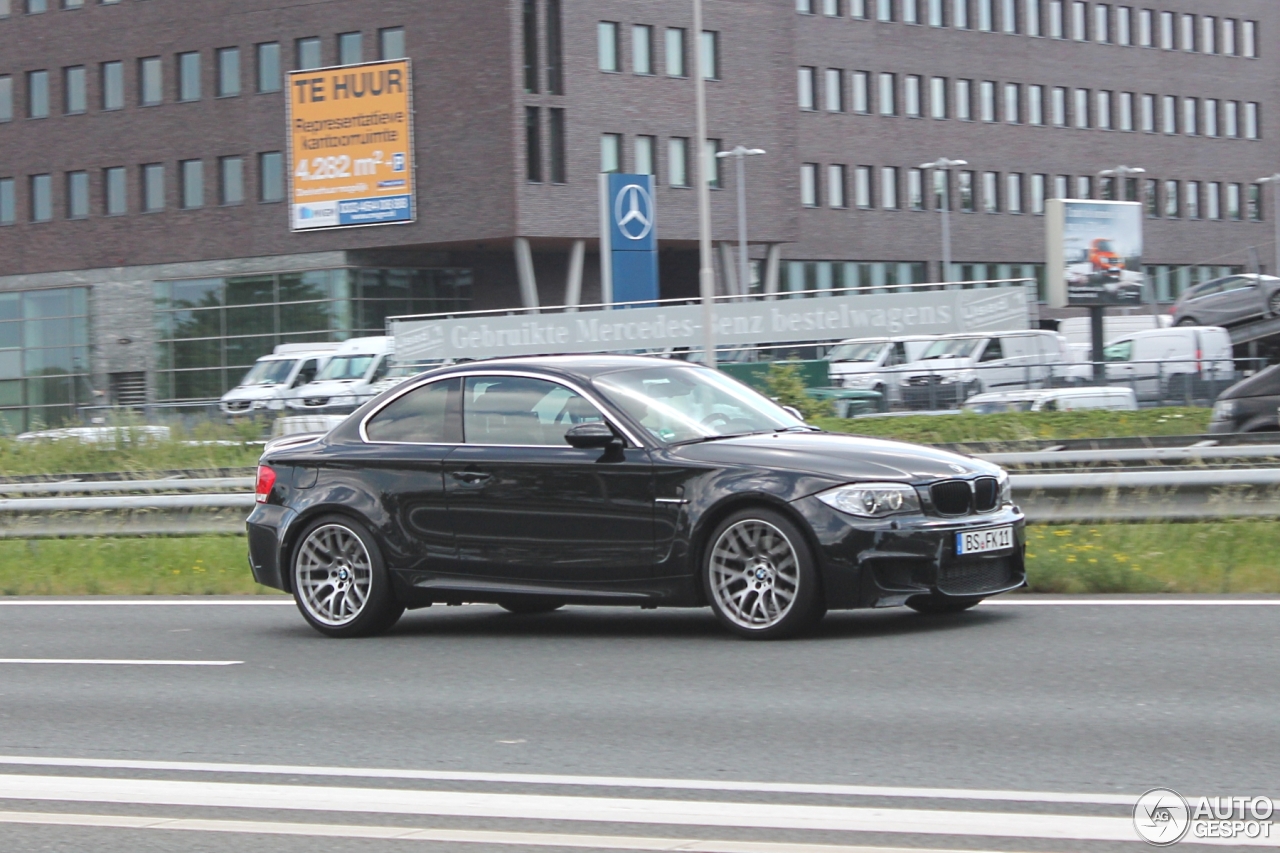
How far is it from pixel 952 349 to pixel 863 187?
1658 inches

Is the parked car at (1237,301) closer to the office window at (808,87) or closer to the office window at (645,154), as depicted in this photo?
the office window at (645,154)

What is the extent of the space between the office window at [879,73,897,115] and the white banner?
36675mm

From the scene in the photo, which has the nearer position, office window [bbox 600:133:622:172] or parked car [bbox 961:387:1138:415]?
parked car [bbox 961:387:1138:415]

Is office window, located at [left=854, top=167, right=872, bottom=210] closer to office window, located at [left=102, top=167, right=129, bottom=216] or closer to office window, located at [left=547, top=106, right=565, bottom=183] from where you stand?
office window, located at [left=547, top=106, right=565, bottom=183]

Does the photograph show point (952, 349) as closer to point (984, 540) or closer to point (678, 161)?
point (984, 540)

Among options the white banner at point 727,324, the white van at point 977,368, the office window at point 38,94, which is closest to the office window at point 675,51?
the office window at point 38,94

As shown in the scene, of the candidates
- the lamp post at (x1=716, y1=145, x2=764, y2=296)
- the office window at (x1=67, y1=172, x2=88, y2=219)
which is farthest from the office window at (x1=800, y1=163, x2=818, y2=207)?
the office window at (x1=67, y1=172, x2=88, y2=219)

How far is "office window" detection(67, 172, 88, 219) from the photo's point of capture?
61.8 meters

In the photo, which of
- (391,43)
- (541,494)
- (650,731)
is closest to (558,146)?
(391,43)

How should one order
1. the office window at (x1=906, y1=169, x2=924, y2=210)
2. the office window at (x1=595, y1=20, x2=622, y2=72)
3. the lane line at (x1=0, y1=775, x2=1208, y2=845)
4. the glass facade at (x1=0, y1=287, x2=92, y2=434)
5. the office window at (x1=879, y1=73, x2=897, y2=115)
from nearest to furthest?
the lane line at (x1=0, y1=775, x2=1208, y2=845)
the office window at (x1=595, y1=20, x2=622, y2=72)
the glass facade at (x1=0, y1=287, x2=92, y2=434)
the office window at (x1=879, y1=73, x2=897, y2=115)
the office window at (x1=906, y1=169, x2=924, y2=210)

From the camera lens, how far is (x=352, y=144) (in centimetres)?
5712

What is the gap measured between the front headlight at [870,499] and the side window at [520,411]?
1.51 m

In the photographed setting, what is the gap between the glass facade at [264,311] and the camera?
191 ft

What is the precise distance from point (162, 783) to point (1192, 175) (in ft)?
273
